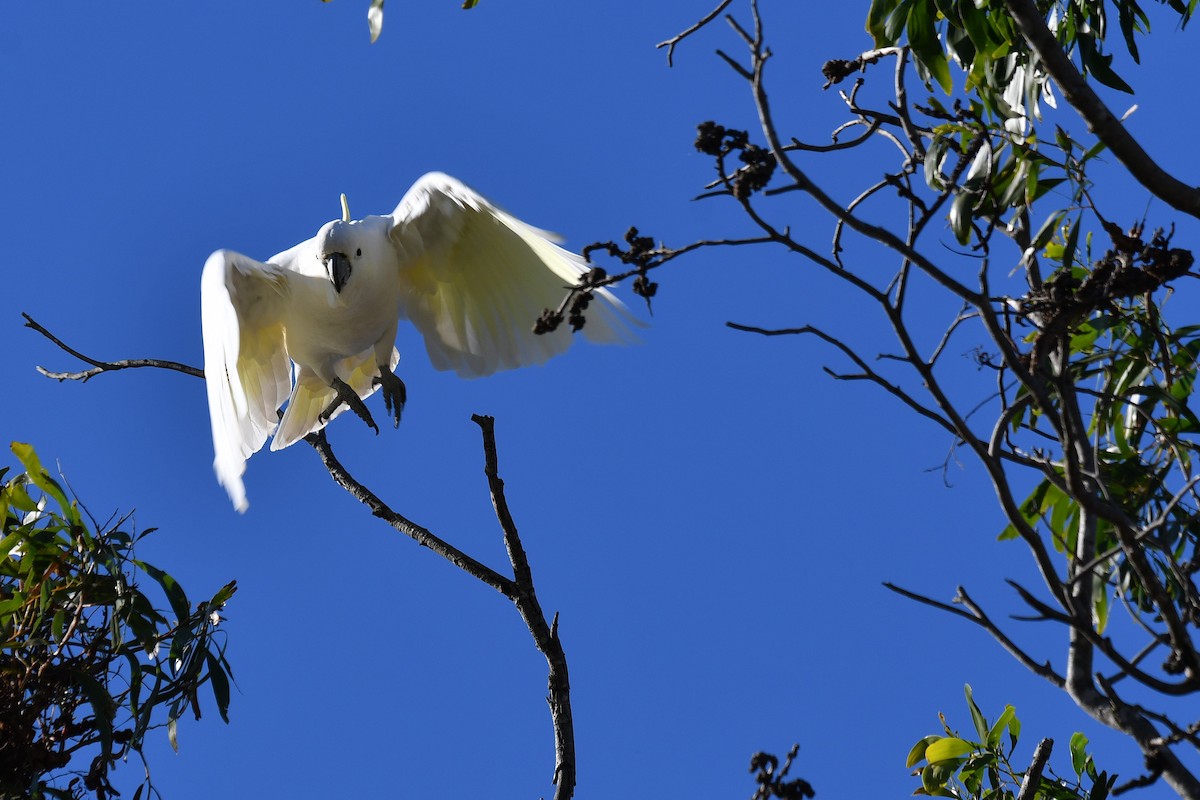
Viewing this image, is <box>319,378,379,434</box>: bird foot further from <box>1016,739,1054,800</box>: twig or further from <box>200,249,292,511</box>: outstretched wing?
<box>1016,739,1054,800</box>: twig

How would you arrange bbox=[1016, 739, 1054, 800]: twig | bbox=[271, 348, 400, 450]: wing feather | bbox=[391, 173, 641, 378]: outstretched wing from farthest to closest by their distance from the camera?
bbox=[271, 348, 400, 450]: wing feather, bbox=[391, 173, 641, 378]: outstretched wing, bbox=[1016, 739, 1054, 800]: twig

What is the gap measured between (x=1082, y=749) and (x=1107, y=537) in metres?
0.57

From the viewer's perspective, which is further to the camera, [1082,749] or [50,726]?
[1082,749]

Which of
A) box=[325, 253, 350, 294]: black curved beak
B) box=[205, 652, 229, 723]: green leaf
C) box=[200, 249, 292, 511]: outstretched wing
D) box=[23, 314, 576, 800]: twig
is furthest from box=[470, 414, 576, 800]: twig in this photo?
box=[325, 253, 350, 294]: black curved beak

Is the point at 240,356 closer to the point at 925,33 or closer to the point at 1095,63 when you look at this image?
the point at 925,33

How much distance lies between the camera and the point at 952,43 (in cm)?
203

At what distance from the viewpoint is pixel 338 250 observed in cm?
313

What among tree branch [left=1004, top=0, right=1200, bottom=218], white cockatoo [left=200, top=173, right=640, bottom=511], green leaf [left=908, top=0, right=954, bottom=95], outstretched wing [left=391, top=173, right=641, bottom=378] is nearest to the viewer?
tree branch [left=1004, top=0, right=1200, bottom=218]

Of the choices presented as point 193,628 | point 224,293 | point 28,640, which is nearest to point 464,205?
point 224,293

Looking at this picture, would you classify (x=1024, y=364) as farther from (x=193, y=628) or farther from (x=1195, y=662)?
(x=193, y=628)

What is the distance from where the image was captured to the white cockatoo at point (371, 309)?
303 cm

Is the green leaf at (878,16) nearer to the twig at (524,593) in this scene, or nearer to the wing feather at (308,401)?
the twig at (524,593)

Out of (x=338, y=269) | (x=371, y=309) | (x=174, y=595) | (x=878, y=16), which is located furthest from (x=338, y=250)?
(x=878, y=16)

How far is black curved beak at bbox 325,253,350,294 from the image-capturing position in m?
3.11
